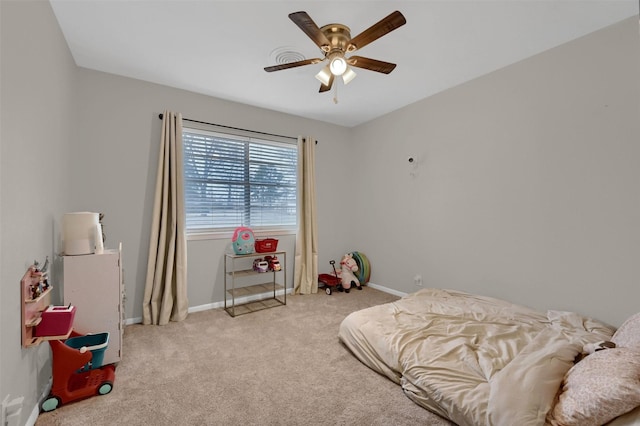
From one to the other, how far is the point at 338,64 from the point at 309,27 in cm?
41

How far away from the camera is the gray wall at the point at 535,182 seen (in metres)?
2.24

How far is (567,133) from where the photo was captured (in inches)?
98.2

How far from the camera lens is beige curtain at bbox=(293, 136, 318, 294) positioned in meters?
4.21

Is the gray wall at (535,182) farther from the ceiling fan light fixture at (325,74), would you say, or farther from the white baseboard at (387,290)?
the ceiling fan light fixture at (325,74)

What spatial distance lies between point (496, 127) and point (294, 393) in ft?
10.3

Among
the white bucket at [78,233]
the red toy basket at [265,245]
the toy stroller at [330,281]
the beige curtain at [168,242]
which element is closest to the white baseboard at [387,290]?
the toy stroller at [330,281]

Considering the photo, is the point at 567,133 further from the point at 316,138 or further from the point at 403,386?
the point at 316,138

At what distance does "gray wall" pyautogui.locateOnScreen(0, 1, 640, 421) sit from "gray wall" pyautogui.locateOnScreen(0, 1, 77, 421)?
0.01 meters

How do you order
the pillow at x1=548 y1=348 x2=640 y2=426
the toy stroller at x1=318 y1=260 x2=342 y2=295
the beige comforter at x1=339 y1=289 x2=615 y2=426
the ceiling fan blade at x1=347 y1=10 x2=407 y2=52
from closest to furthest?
the pillow at x1=548 y1=348 x2=640 y2=426
the beige comforter at x1=339 y1=289 x2=615 y2=426
the ceiling fan blade at x1=347 y1=10 x2=407 y2=52
the toy stroller at x1=318 y1=260 x2=342 y2=295

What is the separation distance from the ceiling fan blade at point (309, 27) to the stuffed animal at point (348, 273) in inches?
121

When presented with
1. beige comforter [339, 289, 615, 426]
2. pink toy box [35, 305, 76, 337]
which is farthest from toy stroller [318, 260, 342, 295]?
pink toy box [35, 305, 76, 337]

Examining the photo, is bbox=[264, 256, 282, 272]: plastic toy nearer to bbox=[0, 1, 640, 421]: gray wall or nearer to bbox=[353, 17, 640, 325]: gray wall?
bbox=[0, 1, 640, 421]: gray wall

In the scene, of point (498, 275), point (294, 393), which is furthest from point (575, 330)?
point (294, 393)

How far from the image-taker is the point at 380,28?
5.97 ft
